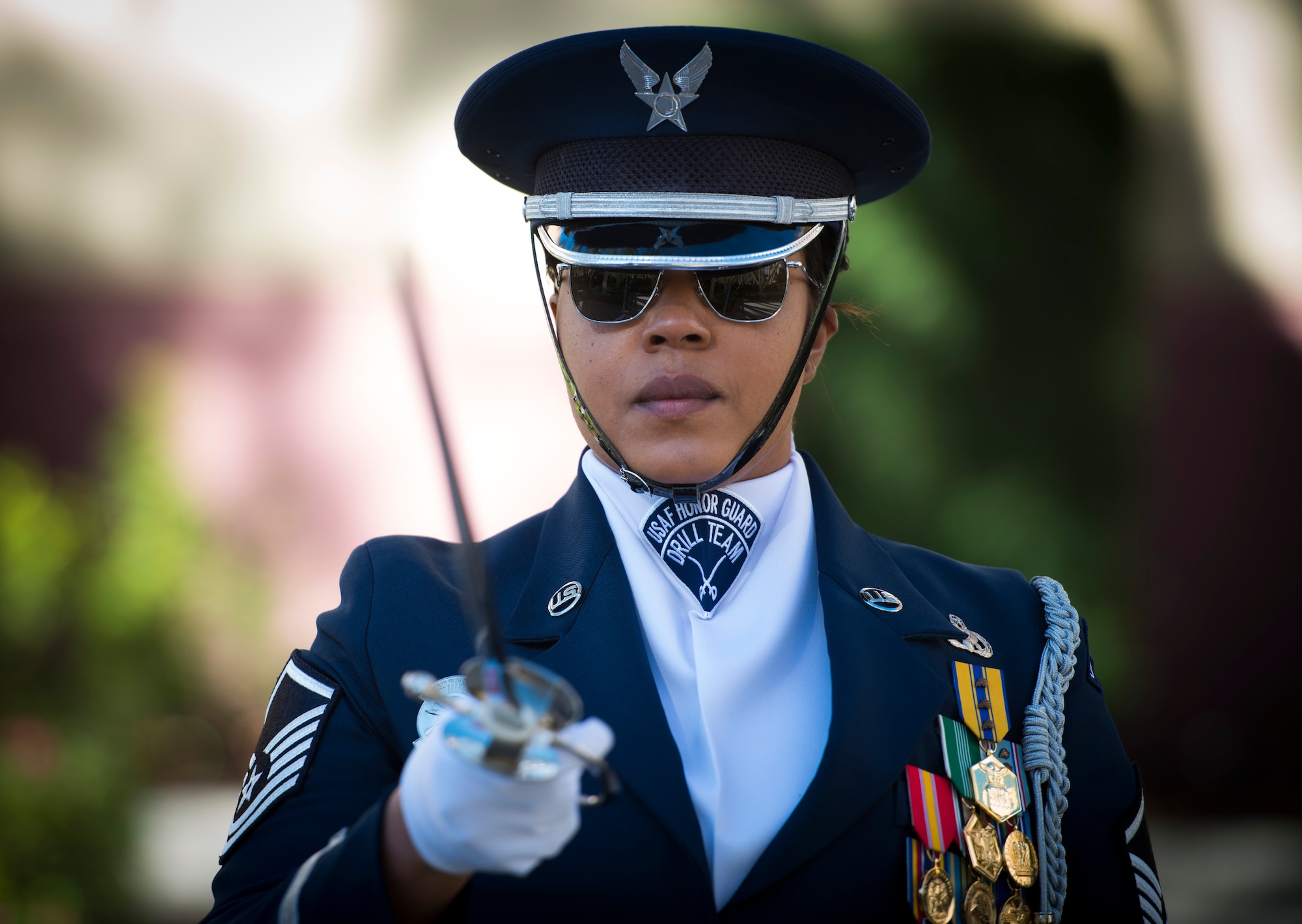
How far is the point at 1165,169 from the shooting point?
6.89 metres

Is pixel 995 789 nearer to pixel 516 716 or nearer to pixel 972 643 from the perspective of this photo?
pixel 972 643

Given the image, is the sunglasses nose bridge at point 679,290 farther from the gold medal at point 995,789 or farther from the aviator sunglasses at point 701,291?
the gold medal at point 995,789

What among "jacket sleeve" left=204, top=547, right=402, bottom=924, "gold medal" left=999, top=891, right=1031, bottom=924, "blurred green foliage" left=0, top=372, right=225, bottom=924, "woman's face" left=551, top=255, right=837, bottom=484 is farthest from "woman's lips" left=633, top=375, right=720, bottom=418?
"blurred green foliage" left=0, top=372, right=225, bottom=924

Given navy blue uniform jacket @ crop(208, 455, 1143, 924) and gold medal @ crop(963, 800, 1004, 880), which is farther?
gold medal @ crop(963, 800, 1004, 880)

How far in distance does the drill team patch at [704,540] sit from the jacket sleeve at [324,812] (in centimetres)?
53

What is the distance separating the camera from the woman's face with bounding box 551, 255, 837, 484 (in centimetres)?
188

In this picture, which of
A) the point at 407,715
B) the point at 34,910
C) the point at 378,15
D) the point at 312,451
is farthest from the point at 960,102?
the point at 34,910

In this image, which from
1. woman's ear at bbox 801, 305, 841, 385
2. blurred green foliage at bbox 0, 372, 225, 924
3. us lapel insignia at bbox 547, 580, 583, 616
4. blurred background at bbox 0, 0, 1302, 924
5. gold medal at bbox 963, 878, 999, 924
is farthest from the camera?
blurred background at bbox 0, 0, 1302, 924

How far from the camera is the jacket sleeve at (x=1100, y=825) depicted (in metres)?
1.91

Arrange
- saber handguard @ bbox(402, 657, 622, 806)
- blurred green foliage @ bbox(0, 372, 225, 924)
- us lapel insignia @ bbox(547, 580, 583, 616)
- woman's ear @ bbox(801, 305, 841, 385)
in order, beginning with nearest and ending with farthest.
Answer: saber handguard @ bbox(402, 657, 622, 806) → us lapel insignia @ bbox(547, 580, 583, 616) → woman's ear @ bbox(801, 305, 841, 385) → blurred green foliage @ bbox(0, 372, 225, 924)

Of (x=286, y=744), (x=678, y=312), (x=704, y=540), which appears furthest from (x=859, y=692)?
(x=286, y=744)

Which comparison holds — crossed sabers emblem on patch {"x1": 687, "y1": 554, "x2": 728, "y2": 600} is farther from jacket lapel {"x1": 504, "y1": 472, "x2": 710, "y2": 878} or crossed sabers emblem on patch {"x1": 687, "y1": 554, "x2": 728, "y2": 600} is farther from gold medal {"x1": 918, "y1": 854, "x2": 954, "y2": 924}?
gold medal {"x1": 918, "y1": 854, "x2": 954, "y2": 924}

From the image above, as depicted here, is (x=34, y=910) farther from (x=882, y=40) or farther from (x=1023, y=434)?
(x=882, y=40)

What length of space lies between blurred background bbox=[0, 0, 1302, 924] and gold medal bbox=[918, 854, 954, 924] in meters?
3.34
